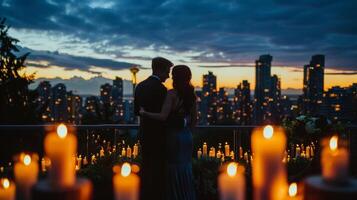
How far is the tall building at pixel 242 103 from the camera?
152 m

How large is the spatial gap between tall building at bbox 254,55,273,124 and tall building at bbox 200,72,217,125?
697 inches

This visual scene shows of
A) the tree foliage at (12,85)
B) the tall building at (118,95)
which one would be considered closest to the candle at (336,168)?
the tree foliage at (12,85)

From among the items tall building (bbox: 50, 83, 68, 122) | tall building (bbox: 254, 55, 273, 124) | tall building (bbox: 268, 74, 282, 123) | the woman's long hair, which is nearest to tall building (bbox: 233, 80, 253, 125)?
tall building (bbox: 254, 55, 273, 124)

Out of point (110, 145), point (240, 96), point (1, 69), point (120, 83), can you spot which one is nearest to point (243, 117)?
point (240, 96)

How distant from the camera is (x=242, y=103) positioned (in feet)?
523

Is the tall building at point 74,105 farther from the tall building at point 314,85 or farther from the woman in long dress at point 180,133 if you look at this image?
the woman in long dress at point 180,133

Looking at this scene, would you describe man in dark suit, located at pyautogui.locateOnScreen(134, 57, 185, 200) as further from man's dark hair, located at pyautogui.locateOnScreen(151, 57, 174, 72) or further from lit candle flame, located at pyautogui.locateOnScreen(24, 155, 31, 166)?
lit candle flame, located at pyautogui.locateOnScreen(24, 155, 31, 166)

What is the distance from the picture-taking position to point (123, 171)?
3.35 feet

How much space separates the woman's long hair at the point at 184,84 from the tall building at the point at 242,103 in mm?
142809

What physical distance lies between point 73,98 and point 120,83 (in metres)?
34.2

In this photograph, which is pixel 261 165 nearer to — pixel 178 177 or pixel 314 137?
pixel 314 137

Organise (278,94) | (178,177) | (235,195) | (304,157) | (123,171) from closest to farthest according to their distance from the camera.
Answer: (235,195), (123,171), (178,177), (304,157), (278,94)

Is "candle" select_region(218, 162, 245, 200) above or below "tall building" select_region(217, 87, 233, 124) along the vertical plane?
above

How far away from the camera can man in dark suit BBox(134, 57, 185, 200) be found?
16.0 feet
